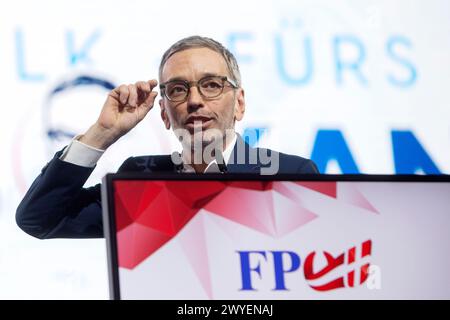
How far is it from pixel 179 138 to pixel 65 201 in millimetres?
375

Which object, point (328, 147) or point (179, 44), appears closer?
point (179, 44)

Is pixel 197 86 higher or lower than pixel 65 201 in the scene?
higher

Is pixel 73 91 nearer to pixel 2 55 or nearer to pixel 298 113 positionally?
pixel 2 55

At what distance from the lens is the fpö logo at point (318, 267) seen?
78 centimetres

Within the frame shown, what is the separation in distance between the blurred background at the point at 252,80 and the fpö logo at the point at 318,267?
1.21 meters

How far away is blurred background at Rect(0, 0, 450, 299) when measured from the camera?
6.44 ft

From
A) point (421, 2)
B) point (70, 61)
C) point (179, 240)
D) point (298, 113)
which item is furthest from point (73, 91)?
point (179, 240)

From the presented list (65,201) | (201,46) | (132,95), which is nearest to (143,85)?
(132,95)

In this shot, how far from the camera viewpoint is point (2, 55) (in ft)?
6.59

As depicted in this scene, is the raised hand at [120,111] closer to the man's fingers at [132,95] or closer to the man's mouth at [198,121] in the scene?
the man's fingers at [132,95]

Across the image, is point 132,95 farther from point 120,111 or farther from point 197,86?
point 197,86

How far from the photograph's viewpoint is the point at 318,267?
0.79 meters

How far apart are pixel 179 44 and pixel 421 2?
3.37 ft
